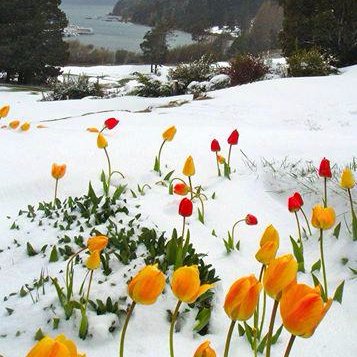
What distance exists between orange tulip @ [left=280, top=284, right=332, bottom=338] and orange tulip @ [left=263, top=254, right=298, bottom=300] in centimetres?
14

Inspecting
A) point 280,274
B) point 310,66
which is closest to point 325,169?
point 280,274

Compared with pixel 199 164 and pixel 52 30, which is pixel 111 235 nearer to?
pixel 199 164

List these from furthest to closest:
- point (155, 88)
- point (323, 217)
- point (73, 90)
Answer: point (73, 90), point (155, 88), point (323, 217)

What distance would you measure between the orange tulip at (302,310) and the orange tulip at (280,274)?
0.47ft

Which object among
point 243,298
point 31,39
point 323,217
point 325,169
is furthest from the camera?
point 31,39

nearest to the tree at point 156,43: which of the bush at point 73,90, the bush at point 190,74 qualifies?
the bush at point 73,90

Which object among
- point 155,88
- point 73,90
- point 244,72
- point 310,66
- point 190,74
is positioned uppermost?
point 310,66

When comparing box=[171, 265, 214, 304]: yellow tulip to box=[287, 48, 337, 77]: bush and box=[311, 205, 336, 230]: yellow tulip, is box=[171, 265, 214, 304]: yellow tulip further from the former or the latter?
box=[287, 48, 337, 77]: bush

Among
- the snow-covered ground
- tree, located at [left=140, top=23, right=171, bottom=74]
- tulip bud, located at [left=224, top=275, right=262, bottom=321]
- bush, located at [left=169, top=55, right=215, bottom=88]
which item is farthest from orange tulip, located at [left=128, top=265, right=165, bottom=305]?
tree, located at [left=140, top=23, right=171, bottom=74]

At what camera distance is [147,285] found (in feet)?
3.12

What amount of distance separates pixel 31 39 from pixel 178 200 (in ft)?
75.6

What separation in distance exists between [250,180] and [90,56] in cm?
4047

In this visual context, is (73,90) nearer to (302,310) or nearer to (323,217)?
(323,217)

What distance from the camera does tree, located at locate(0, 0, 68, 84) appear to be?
2322 centimetres
